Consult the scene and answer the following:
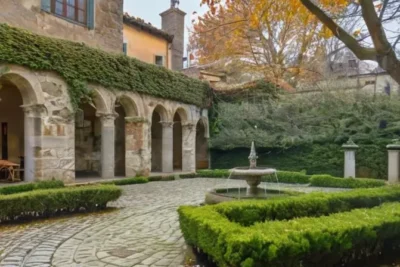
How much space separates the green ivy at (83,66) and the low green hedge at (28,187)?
2582 mm

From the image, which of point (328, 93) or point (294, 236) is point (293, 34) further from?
point (294, 236)

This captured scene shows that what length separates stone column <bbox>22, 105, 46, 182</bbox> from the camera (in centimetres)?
1014

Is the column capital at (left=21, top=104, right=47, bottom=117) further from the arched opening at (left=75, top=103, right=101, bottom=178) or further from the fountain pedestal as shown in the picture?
the fountain pedestal

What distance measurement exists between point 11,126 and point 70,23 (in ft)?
17.1

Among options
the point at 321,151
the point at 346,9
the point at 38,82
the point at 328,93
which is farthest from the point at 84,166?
the point at 346,9

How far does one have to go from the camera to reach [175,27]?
22.8 m

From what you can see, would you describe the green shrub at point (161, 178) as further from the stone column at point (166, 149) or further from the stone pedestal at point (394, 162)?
the stone pedestal at point (394, 162)

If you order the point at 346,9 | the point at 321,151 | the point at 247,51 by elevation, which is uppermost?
the point at 247,51

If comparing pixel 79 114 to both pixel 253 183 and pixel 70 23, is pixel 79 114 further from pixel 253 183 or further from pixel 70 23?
pixel 253 183

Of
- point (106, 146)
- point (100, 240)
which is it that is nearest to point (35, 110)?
point (106, 146)

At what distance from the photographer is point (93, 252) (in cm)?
460

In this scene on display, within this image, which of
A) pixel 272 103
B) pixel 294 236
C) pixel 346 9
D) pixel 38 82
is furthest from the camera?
pixel 272 103

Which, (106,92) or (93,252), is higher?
(106,92)

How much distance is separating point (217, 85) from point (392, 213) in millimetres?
17087
